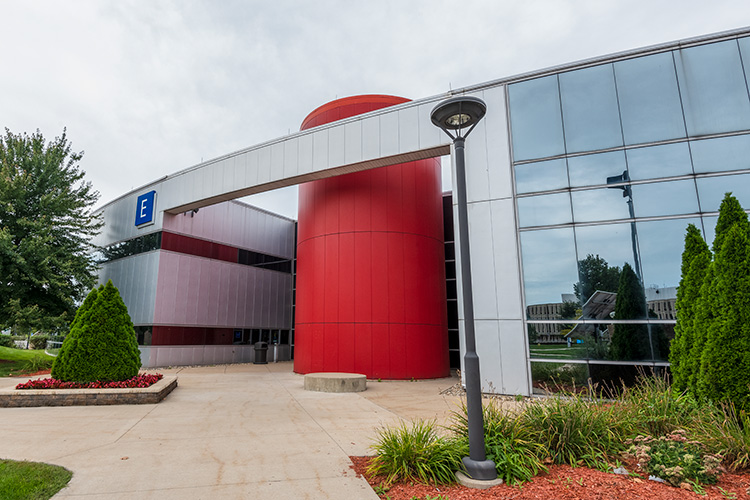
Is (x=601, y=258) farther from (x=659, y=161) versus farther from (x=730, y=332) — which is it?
(x=730, y=332)

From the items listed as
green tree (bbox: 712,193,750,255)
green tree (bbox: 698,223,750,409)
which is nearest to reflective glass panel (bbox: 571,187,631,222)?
green tree (bbox: 712,193,750,255)

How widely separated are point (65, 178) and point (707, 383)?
81.4 ft

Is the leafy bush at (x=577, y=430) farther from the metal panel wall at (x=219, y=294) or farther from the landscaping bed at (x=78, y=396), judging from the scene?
the metal panel wall at (x=219, y=294)

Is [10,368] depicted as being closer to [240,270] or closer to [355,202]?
[240,270]

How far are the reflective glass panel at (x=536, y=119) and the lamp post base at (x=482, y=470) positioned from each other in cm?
930

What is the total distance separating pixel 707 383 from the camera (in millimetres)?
5727

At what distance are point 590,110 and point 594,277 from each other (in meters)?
4.59

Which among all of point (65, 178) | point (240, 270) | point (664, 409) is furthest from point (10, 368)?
point (664, 409)

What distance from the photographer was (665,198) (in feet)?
33.4

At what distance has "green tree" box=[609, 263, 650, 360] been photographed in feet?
32.1

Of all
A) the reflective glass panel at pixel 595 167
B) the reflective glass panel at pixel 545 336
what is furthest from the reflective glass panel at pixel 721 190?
the reflective glass panel at pixel 545 336

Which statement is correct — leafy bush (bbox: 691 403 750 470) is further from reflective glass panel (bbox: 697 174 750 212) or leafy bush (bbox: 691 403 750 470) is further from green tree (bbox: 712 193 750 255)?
reflective glass panel (bbox: 697 174 750 212)

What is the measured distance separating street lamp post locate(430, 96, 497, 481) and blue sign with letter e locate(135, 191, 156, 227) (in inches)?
762

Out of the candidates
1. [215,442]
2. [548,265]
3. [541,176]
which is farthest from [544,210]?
[215,442]
